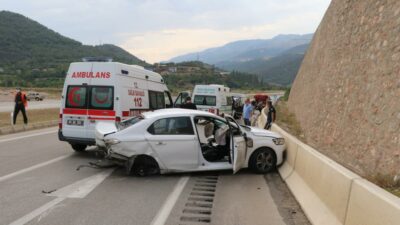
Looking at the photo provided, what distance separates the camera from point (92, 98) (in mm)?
10859

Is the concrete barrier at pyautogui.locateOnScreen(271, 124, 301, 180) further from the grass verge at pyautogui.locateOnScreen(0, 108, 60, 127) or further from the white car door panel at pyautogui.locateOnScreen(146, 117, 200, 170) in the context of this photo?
the grass verge at pyautogui.locateOnScreen(0, 108, 60, 127)

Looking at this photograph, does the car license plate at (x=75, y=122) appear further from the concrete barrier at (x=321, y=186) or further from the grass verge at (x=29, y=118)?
the grass verge at (x=29, y=118)

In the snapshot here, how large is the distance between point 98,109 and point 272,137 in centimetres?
474

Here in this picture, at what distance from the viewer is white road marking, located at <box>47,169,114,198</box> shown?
277 inches

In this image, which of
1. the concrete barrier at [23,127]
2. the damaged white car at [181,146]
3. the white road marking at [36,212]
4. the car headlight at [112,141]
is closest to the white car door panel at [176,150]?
the damaged white car at [181,146]

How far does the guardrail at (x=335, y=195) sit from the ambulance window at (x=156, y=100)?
621cm

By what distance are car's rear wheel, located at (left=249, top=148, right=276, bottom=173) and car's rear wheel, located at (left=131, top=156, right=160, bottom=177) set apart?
222 centimetres

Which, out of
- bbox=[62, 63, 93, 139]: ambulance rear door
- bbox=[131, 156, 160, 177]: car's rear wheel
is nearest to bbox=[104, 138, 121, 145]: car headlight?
bbox=[131, 156, 160, 177]: car's rear wheel

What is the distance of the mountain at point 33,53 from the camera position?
355 feet

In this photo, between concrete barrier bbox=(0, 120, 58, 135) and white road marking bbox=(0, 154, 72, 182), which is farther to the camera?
concrete barrier bbox=(0, 120, 58, 135)

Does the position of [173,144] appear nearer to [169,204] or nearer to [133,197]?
[133,197]

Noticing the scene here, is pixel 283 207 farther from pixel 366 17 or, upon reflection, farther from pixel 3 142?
pixel 3 142

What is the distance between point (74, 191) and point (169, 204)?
76.5 inches

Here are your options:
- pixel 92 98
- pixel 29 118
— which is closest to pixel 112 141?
pixel 92 98
